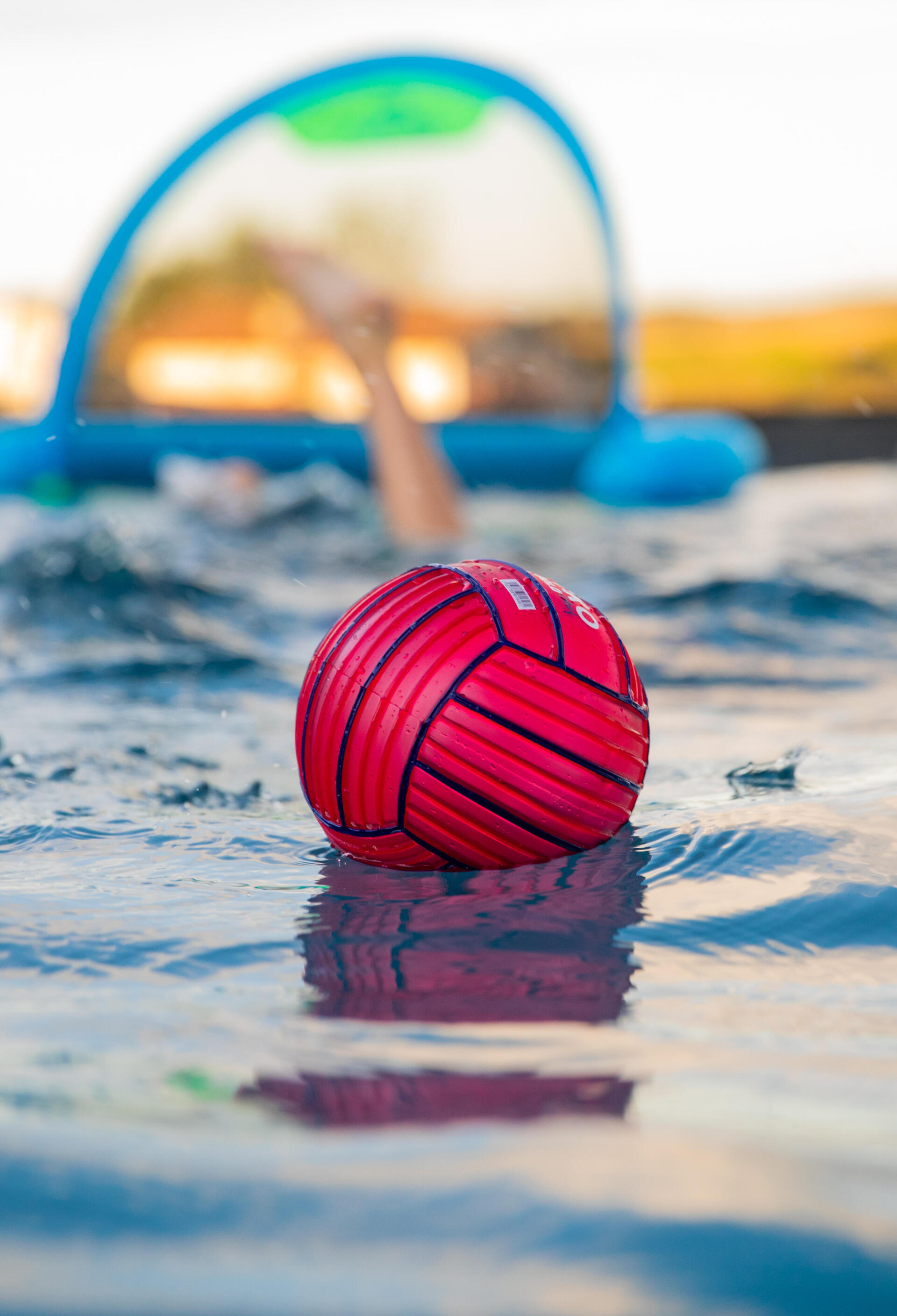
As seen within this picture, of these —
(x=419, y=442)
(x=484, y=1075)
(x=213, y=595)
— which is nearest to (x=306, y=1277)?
(x=484, y=1075)

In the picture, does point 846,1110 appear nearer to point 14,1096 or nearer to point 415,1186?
point 415,1186

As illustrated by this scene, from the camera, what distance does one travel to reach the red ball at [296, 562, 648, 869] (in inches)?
94.3

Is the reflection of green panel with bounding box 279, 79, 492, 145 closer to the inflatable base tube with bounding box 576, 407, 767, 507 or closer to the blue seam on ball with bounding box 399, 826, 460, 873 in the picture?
the inflatable base tube with bounding box 576, 407, 767, 507

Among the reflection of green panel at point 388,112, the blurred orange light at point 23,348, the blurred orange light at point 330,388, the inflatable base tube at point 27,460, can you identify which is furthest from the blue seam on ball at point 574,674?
the blurred orange light at point 23,348

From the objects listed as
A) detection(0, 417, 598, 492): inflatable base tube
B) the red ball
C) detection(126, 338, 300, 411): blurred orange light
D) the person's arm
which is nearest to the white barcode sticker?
the red ball

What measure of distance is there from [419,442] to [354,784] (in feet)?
15.6

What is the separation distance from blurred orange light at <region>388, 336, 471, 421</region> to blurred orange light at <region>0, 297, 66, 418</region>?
14.3 feet

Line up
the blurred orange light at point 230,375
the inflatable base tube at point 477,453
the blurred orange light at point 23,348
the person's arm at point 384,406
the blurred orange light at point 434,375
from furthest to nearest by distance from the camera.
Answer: the blurred orange light at point 23,348, the blurred orange light at point 230,375, the blurred orange light at point 434,375, the inflatable base tube at point 477,453, the person's arm at point 384,406

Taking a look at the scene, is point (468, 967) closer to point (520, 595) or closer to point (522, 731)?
point (522, 731)

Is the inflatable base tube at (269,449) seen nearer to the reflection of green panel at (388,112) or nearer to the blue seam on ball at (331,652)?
the reflection of green panel at (388,112)

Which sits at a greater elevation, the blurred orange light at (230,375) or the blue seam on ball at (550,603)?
the blurred orange light at (230,375)

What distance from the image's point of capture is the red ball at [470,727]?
2395 millimetres

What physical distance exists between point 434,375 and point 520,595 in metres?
11.4

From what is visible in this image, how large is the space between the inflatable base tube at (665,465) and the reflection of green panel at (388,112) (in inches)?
129
